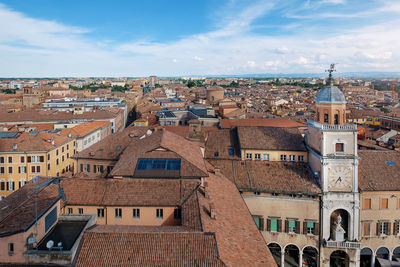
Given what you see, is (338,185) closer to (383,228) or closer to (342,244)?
(342,244)

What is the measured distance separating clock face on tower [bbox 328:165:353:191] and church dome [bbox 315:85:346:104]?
7675 mm

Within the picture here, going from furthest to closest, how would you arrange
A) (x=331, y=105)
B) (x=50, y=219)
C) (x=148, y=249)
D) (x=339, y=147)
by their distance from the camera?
(x=331, y=105) < (x=339, y=147) < (x=50, y=219) < (x=148, y=249)

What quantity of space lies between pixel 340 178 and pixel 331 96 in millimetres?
9528

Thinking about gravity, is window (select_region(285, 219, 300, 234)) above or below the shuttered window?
below

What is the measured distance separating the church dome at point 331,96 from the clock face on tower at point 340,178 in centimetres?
767

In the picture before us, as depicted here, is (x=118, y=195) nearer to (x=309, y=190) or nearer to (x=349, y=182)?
(x=309, y=190)

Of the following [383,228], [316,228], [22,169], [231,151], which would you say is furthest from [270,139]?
[22,169]

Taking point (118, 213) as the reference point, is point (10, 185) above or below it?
below

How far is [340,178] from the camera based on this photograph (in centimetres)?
3609

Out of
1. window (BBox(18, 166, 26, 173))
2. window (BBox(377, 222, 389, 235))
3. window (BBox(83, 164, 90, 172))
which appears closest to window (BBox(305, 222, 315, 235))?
window (BBox(377, 222, 389, 235))

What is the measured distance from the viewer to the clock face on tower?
35.9 m

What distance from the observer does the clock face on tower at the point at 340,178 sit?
35938 mm

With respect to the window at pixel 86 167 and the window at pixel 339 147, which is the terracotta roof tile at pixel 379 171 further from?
the window at pixel 86 167

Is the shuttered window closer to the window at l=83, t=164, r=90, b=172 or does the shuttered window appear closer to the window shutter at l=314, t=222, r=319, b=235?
the window at l=83, t=164, r=90, b=172
